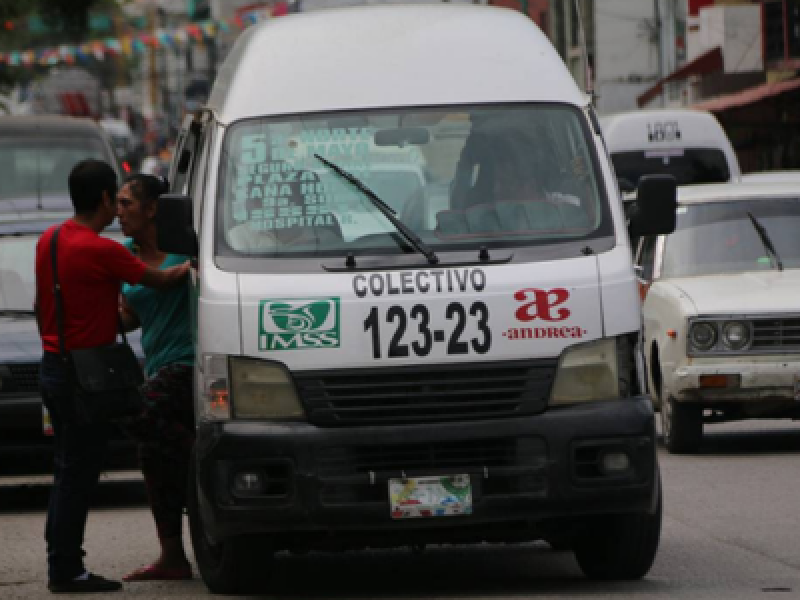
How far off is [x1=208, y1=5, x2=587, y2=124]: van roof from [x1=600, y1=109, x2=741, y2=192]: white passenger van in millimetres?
14999

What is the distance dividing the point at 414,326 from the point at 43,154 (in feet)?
38.9

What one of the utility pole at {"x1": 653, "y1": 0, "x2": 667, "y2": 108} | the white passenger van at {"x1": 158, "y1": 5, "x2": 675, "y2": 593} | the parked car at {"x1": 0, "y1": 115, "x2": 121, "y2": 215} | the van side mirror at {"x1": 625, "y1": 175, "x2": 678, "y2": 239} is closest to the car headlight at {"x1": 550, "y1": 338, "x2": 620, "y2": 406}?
the white passenger van at {"x1": 158, "y1": 5, "x2": 675, "y2": 593}

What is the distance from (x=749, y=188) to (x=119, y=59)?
8757 centimetres

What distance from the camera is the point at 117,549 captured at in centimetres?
1031

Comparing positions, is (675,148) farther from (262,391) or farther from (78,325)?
(262,391)

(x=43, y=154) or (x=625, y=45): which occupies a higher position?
(x=43, y=154)

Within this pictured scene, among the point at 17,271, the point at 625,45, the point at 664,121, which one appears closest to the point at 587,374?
the point at 17,271

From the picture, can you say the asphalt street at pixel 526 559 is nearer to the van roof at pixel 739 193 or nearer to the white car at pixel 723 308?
the white car at pixel 723 308

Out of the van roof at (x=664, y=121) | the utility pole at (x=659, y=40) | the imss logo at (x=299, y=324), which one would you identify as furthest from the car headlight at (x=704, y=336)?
the utility pole at (x=659, y=40)

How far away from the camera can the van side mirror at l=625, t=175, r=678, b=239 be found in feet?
28.3

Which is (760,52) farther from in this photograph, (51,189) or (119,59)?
(119,59)

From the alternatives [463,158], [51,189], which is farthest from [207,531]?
[51,189]

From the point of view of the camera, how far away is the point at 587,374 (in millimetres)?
8031

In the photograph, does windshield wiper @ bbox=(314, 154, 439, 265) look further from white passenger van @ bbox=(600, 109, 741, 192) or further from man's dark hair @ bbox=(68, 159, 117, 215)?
white passenger van @ bbox=(600, 109, 741, 192)
